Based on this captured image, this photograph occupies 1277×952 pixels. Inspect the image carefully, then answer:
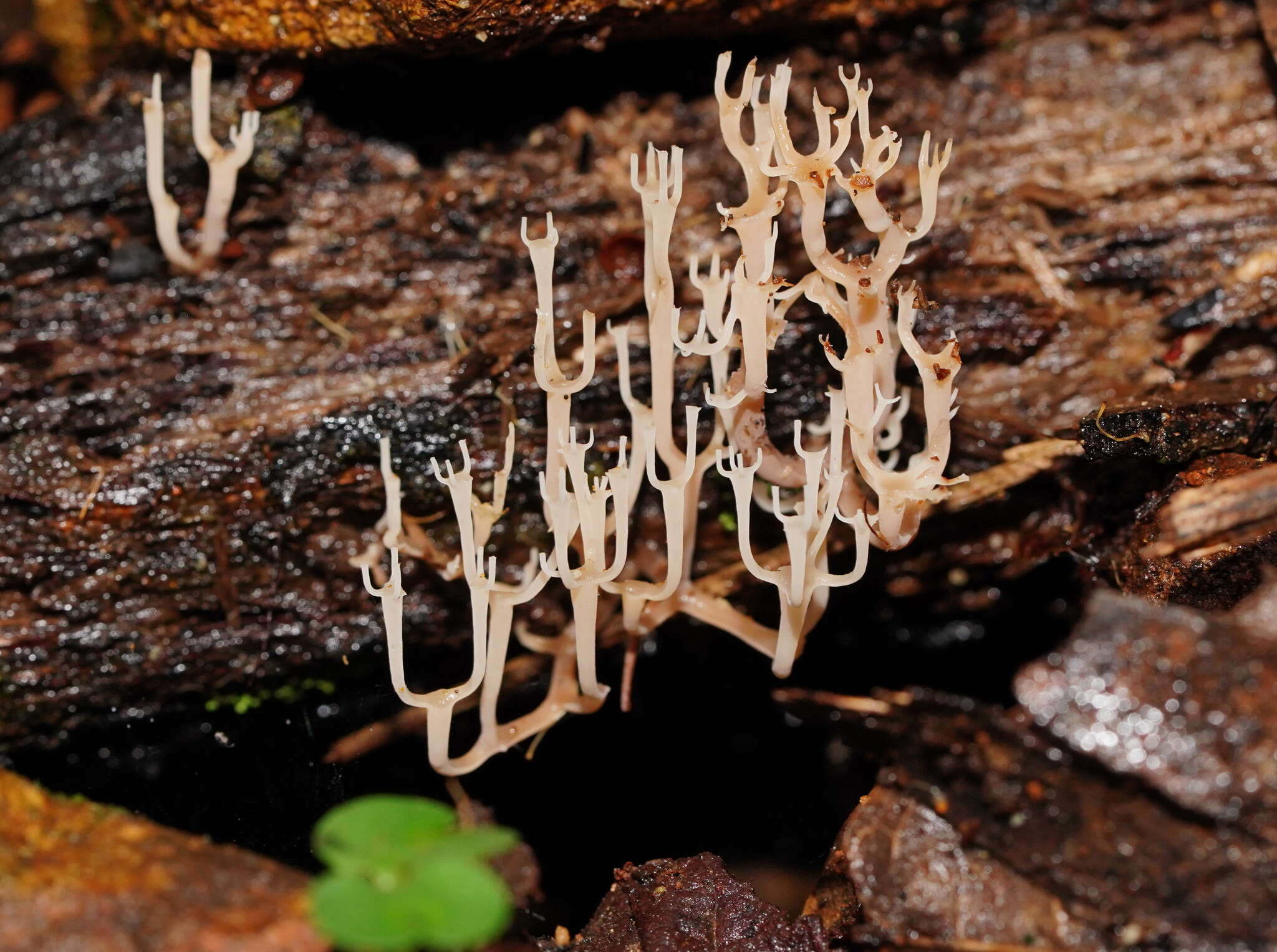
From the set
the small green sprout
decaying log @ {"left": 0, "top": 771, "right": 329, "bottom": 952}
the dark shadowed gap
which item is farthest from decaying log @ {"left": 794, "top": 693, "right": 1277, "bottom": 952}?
decaying log @ {"left": 0, "top": 771, "right": 329, "bottom": 952}

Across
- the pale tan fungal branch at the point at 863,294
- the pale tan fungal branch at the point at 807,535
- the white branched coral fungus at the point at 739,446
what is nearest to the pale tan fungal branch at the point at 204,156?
the white branched coral fungus at the point at 739,446

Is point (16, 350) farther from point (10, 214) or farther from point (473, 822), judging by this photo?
point (473, 822)

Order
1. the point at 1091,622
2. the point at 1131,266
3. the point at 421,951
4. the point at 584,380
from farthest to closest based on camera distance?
the point at 1131,266
the point at 584,380
the point at 421,951
the point at 1091,622

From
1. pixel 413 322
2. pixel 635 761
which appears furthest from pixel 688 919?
pixel 413 322

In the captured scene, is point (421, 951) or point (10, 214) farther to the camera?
point (10, 214)

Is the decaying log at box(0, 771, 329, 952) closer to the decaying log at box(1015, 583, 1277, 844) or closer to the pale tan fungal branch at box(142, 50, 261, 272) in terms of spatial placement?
the decaying log at box(1015, 583, 1277, 844)

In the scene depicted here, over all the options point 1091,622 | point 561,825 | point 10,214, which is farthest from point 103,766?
point 1091,622

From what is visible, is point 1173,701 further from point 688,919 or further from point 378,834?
point 378,834

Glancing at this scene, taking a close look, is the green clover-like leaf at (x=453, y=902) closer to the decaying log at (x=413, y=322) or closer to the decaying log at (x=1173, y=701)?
the decaying log at (x=1173, y=701)
